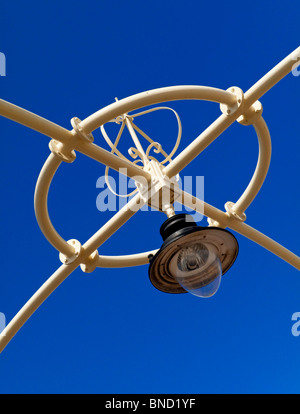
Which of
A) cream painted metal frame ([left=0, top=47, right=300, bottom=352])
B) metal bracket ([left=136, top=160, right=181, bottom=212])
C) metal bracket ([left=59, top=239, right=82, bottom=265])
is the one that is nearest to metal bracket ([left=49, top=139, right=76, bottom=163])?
cream painted metal frame ([left=0, top=47, right=300, bottom=352])

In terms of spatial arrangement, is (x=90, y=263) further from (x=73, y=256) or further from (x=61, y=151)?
(x=61, y=151)

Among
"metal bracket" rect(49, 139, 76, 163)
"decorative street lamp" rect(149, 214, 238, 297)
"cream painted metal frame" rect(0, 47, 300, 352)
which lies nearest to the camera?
"decorative street lamp" rect(149, 214, 238, 297)

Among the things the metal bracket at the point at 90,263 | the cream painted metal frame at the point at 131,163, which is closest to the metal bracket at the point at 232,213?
the cream painted metal frame at the point at 131,163

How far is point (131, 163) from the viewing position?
21.9ft

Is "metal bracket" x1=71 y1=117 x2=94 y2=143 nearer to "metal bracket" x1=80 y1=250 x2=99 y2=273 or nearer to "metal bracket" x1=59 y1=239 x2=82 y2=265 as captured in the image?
"metal bracket" x1=59 y1=239 x2=82 y2=265

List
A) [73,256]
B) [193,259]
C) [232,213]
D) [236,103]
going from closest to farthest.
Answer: [193,259], [236,103], [73,256], [232,213]

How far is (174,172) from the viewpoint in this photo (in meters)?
6.66

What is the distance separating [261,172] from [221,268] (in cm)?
264

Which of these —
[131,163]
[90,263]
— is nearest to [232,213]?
[131,163]

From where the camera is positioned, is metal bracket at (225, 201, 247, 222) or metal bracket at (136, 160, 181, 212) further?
metal bracket at (225, 201, 247, 222)

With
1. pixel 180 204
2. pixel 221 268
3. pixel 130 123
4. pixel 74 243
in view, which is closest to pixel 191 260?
pixel 221 268

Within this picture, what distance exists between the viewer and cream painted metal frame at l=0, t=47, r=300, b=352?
578 cm

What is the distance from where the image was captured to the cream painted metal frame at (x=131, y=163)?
19.0 feet

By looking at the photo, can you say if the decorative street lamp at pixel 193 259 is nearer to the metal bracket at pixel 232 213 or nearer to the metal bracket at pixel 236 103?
the metal bracket at pixel 236 103
